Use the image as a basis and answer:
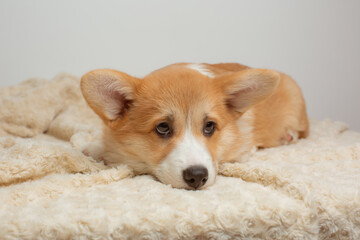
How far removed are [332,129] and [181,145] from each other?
205 cm

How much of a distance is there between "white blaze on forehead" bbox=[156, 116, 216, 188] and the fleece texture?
2.3 inches

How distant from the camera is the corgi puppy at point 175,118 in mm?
1870

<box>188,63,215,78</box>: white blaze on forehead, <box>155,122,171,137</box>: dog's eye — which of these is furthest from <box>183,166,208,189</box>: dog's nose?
<box>188,63,215,78</box>: white blaze on forehead

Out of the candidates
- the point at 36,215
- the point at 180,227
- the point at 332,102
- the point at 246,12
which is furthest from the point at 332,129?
the point at 36,215

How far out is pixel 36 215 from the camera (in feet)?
4.66

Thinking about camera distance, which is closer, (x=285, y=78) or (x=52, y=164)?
(x=52, y=164)

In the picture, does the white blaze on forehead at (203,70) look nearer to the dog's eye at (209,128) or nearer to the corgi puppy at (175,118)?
the corgi puppy at (175,118)

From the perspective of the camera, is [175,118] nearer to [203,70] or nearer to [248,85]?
[248,85]

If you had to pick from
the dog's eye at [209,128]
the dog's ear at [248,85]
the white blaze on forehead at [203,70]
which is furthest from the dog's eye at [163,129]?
the white blaze on forehead at [203,70]

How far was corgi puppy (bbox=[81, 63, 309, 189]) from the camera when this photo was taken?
73.6 inches

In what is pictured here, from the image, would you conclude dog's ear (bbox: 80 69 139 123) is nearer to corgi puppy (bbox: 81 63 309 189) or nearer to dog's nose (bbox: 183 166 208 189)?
corgi puppy (bbox: 81 63 309 189)

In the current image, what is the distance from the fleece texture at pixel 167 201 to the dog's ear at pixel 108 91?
29cm

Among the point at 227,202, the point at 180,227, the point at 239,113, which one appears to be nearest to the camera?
Result: the point at 180,227

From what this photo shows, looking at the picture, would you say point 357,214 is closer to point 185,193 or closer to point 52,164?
point 185,193
